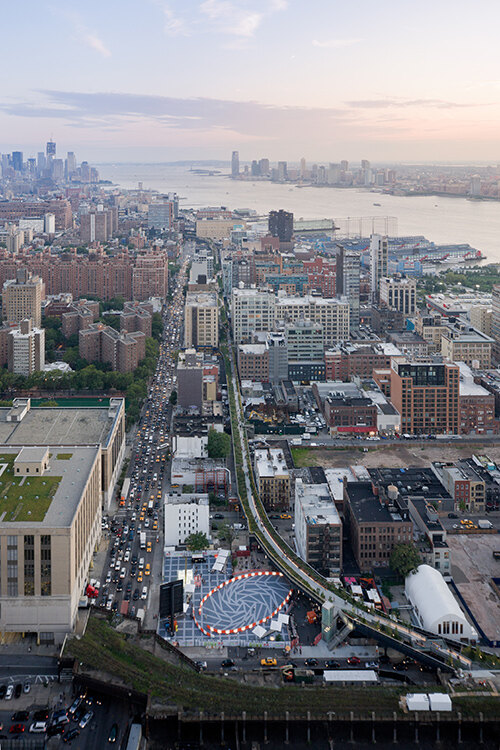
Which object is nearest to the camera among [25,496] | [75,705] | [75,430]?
[75,705]

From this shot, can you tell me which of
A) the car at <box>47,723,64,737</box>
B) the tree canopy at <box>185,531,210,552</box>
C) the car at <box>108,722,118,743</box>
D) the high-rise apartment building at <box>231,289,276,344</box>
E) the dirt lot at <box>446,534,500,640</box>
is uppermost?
the high-rise apartment building at <box>231,289,276,344</box>

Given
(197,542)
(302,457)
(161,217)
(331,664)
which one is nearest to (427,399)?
(302,457)

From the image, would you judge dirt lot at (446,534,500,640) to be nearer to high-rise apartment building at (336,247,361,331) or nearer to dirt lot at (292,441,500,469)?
dirt lot at (292,441,500,469)

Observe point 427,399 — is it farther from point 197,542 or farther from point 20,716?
point 20,716

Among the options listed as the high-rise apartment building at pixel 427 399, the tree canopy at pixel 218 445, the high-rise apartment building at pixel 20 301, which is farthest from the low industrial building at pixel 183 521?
the high-rise apartment building at pixel 20 301

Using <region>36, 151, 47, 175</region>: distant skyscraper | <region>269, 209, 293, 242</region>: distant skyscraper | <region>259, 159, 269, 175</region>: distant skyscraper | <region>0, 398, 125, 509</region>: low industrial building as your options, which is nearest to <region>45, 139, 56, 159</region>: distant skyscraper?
<region>36, 151, 47, 175</region>: distant skyscraper
